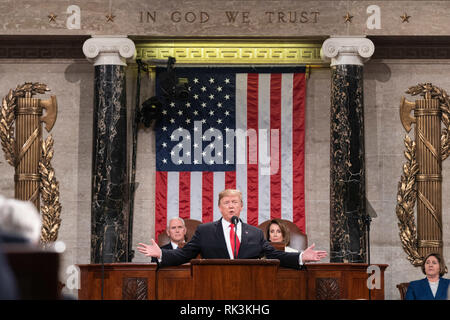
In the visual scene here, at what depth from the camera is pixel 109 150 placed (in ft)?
40.0

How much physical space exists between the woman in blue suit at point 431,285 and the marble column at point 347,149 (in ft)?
8.26

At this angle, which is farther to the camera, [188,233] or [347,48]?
[188,233]

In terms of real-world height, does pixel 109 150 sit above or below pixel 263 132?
below

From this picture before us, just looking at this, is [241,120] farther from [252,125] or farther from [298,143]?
[298,143]

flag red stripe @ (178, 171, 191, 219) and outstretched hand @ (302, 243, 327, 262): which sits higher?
flag red stripe @ (178, 171, 191, 219)

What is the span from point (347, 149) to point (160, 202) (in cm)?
317

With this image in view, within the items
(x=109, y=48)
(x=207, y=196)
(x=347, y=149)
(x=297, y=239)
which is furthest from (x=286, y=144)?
(x=109, y=48)

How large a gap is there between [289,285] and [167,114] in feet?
21.4

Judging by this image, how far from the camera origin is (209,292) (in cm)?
645

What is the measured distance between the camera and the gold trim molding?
515 inches

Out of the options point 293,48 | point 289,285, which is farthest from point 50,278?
point 293,48

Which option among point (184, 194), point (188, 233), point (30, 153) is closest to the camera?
point (188, 233)

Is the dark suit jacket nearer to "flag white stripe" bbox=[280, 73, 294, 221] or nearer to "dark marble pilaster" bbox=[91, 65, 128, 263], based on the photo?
"dark marble pilaster" bbox=[91, 65, 128, 263]

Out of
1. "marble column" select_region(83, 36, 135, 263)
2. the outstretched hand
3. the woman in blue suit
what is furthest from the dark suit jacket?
"marble column" select_region(83, 36, 135, 263)
